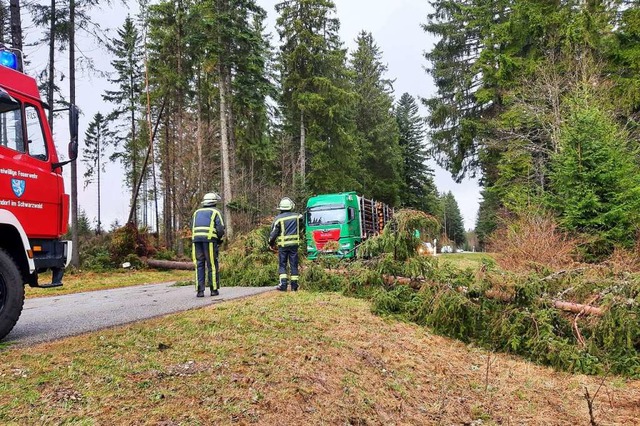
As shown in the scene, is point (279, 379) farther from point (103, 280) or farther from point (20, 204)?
point (103, 280)

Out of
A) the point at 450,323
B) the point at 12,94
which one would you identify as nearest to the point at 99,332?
the point at 12,94

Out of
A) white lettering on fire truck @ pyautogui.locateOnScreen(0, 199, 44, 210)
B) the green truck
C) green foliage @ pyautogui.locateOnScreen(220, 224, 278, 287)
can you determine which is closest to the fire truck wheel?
white lettering on fire truck @ pyautogui.locateOnScreen(0, 199, 44, 210)

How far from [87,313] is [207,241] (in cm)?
231

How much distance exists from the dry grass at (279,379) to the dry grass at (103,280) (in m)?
7.60

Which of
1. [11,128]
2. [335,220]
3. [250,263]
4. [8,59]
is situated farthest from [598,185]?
[8,59]

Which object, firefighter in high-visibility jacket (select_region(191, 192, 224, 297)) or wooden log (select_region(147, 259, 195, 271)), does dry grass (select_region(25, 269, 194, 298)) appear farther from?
firefighter in high-visibility jacket (select_region(191, 192, 224, 297))

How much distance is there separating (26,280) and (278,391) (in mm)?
3692

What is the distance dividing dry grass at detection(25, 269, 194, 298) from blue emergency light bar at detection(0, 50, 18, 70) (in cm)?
716

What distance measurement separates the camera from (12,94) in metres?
5.12

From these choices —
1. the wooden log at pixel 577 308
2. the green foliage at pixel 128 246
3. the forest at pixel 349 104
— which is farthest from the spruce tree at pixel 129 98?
the wooden log at pixel 577 308

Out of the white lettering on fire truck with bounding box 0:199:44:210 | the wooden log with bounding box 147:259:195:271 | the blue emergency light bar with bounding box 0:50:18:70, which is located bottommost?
the wooden log with bounding box 147:259:195:271

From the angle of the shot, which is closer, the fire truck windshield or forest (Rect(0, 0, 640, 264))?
the fire truck windshield

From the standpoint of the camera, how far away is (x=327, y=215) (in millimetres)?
17250

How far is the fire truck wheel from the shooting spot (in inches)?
183
